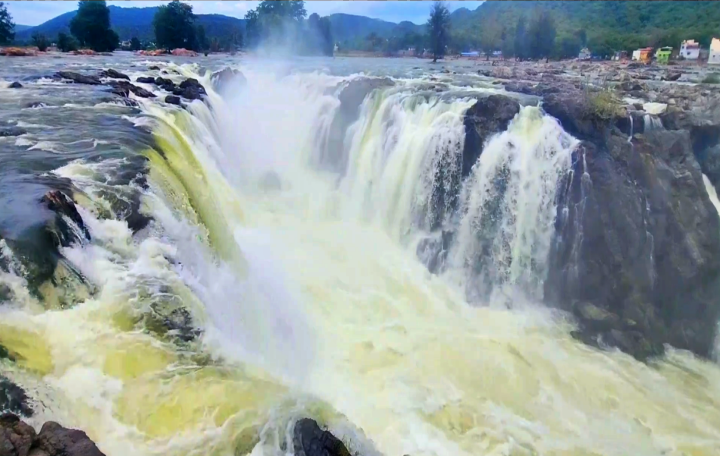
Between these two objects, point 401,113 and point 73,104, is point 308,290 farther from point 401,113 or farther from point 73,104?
point 73,104

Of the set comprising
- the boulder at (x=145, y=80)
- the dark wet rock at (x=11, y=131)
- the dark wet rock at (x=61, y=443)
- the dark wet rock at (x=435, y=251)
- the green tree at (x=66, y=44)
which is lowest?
the dark wet rock at (x=435, y=251)

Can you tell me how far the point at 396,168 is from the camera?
13375 millimetres

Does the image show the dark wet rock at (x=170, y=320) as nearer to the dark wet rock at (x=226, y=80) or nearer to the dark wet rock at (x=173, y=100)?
the dark wet rock at (x=173, y=100)

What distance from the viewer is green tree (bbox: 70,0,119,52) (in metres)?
54.5

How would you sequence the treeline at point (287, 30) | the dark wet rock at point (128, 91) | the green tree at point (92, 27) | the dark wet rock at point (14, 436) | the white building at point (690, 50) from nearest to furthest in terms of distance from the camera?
1. the dark wet rock at point (14, 436)
2. the dark wet rock at point (128, 91)
3. the white building at point (690, 50)
4. the green tree at point (92, 27)
5. the treeline at point (287, 30)

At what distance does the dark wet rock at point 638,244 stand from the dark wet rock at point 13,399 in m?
9.01

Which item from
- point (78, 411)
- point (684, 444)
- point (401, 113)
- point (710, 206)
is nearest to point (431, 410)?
point (684, 444)

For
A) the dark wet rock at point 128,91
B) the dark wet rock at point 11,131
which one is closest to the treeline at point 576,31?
the dark wet rock at point 128,91

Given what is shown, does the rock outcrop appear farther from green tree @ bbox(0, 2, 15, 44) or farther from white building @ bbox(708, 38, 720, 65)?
green tree @ bbox(0, 2, 15, 44)

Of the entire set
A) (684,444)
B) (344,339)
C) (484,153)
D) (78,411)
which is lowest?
(684,444)

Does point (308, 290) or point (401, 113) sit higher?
point (401, 113)

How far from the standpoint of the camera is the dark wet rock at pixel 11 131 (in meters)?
9.93

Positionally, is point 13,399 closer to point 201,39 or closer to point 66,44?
point 66,44

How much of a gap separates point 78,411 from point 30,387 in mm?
431
